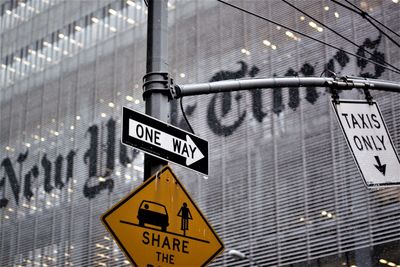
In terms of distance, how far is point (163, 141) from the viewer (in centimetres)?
859

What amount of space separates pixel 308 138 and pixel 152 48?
19236mm

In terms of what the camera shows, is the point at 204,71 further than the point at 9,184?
No

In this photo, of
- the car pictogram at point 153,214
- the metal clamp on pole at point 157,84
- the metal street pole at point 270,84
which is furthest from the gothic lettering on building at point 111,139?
the car pictogram at point 153,214

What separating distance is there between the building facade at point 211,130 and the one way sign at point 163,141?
56.0 ft

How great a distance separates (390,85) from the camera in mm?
10828

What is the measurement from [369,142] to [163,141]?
10.4ft

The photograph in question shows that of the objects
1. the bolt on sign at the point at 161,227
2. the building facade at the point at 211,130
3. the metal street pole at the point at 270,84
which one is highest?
the building facade at the point at 211,130

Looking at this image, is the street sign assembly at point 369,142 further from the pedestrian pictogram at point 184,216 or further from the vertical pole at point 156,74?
the pedestrian pictogram at point 184,216

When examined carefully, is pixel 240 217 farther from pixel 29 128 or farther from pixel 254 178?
pixel 29 128

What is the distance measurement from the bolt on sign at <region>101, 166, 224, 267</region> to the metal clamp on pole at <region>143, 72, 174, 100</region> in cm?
83

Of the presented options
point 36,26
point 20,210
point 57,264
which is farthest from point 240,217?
point 36,26

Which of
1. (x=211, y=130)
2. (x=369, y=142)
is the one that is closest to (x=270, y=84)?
(x=369, y=142)

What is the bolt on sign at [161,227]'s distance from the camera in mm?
7992

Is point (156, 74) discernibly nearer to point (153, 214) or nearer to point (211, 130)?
point (153, 214)
